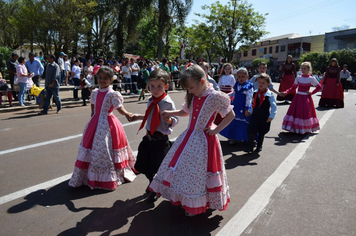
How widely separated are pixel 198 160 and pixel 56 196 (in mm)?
2203

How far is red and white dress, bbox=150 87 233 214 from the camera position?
3164mm

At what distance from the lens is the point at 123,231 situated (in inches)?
124

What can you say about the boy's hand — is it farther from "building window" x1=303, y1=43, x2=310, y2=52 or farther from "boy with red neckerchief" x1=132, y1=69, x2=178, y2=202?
"building window" x1=303, y1=43, x2=310, y2=52

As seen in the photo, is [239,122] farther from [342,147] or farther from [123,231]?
[123,231]

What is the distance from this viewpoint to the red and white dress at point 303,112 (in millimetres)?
7641

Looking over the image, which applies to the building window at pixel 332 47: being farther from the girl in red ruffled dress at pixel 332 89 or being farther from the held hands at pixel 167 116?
the held hands at pixel 167 116

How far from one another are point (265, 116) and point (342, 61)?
41553 millimetres

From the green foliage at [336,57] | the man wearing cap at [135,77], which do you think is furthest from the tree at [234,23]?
the man wearing cap at [135,77]

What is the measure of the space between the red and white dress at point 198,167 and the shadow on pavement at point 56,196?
1.27 metres

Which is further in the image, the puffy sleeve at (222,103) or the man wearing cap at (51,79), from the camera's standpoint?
the man wearing cap at (51,79)

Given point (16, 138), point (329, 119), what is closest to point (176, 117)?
point (16, 138)

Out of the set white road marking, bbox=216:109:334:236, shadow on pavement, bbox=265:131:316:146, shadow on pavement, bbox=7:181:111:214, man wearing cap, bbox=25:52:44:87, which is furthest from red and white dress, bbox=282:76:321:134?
man wearing cap, bbox=25:52:44:87

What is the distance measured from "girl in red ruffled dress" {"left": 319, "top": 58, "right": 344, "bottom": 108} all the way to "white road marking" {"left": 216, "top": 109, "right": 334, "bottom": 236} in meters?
8.03

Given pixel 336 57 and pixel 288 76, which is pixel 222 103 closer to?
pixel 288 76
